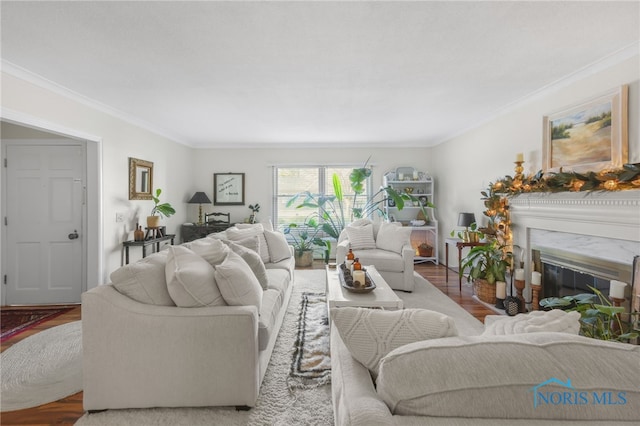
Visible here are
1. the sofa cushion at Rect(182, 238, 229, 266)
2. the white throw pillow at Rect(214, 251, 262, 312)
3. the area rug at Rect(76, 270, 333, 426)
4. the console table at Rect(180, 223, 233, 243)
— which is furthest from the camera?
the console table at Rect(180, 223, 233, 243)

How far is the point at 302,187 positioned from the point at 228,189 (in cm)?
155

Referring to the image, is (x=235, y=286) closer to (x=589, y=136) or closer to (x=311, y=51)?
(x=311, y=51)

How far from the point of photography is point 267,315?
211 cm

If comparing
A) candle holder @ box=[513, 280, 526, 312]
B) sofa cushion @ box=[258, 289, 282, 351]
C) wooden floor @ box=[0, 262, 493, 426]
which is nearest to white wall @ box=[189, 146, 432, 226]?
wooden floor @ box=[0, 262, 493, 426]

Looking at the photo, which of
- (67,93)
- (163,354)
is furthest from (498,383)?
(67,93)

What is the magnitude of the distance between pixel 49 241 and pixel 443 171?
6.21 m

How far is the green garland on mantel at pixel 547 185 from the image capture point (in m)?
2.23

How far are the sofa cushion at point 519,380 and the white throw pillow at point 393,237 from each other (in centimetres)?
363

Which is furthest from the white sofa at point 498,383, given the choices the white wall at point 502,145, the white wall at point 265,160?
the white wall at point 265,160

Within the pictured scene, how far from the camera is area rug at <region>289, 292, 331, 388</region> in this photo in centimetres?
209

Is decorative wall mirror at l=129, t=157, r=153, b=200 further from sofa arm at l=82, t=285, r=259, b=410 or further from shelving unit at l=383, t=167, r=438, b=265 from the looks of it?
shelving unit at l=383, t=167, r=438, b=265

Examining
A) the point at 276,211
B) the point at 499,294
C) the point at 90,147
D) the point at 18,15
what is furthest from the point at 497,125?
the point at 90,147

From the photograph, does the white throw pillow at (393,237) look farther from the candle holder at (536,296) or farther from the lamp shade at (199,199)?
the lamp shade at (199,199)
